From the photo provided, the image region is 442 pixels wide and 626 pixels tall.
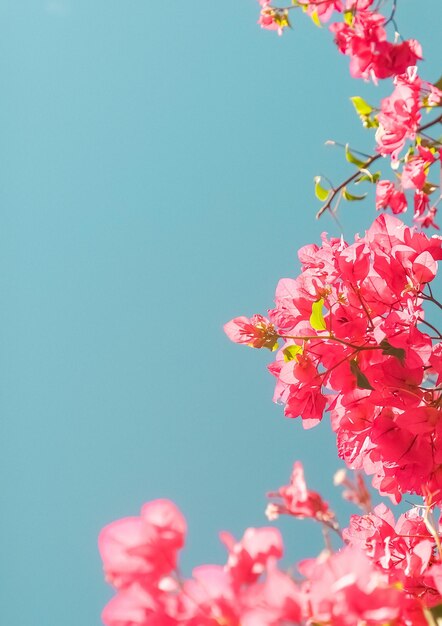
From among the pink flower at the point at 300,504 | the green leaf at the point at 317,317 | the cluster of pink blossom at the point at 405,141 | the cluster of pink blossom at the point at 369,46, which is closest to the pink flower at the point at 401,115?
the cluster of pink blossom at the point at 405,141

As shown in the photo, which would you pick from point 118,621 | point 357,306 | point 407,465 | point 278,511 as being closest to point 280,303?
point 357,306

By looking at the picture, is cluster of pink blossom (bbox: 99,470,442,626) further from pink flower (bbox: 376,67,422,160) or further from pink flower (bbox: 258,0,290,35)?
pink flower (bbox: 258,0,290,35)

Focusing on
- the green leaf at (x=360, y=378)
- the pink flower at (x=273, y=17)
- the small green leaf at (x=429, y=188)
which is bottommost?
the green leaf at (x=360, y=378)

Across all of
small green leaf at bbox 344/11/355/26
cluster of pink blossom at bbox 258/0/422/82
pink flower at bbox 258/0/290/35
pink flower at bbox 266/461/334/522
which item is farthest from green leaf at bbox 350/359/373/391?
pink flower at bbox 258/0/290/35

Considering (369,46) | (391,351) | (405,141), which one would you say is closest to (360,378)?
(391,351)

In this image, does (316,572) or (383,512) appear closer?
(316,572)

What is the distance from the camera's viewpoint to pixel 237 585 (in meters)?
0.44

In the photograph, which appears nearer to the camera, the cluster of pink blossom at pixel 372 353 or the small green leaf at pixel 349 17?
the cluster of pink blossom at pixel 372 353

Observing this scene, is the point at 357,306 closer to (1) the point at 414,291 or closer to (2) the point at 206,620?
(1) the point at 414,291

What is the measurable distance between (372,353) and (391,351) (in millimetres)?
60

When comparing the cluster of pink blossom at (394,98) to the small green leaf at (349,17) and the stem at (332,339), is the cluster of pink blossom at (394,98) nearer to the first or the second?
the small green leaf at (349,17)

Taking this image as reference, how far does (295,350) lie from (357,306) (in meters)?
0.11

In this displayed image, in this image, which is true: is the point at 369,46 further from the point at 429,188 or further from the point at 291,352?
the point at 291,352

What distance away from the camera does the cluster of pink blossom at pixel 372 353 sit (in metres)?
0.81
